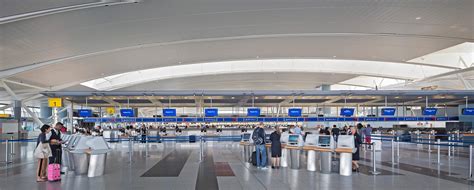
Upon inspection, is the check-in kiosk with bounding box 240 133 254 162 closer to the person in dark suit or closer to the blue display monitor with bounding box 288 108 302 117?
the person in dark suit

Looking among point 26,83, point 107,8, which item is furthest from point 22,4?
point 26,83

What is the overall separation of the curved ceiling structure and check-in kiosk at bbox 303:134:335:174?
6203mm

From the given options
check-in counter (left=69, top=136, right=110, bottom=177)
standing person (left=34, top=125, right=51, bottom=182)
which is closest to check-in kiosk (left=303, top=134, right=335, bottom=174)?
check-in counter (left=69, top=136, right=110, bottom=177)

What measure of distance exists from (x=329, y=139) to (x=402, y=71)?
29.2 m

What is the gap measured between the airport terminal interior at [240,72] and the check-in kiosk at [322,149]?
0.04 m

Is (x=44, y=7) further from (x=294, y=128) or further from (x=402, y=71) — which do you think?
(x=402, y=71)

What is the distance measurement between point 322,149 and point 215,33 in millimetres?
11233

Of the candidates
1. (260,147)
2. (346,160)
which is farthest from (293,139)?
(346,160)

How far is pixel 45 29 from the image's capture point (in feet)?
58.8

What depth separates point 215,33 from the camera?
69.5ft

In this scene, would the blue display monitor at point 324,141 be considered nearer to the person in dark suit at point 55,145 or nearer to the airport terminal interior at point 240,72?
the airport terminal interior at point 240,72

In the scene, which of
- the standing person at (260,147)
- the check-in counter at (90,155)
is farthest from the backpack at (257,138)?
the check-in counter at (90,155)

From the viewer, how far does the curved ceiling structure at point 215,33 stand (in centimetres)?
1612

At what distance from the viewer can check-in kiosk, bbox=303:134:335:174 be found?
1201 centimetres
